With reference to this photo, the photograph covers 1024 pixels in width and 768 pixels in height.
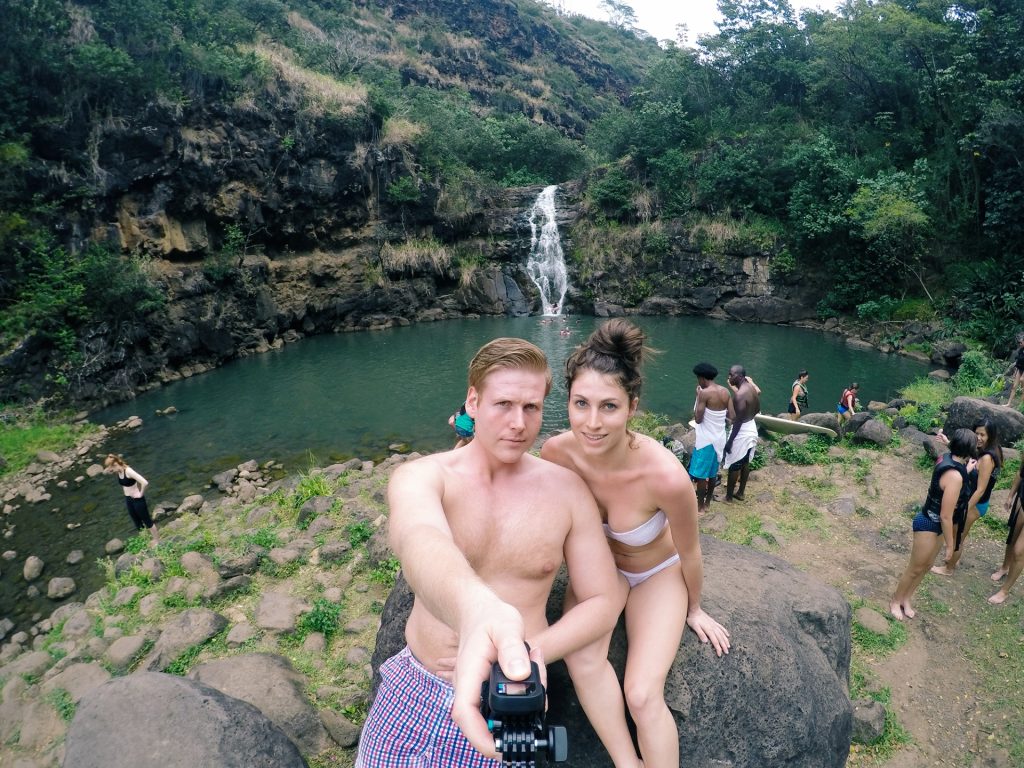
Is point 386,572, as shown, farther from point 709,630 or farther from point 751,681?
point 751,681

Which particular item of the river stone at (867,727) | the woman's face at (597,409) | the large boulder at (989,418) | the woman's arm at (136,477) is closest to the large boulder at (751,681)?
the river stone at (867,727)

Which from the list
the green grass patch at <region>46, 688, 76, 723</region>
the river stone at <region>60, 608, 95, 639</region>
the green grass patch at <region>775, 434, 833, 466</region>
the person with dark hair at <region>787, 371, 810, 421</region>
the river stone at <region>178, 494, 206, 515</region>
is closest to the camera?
the green grass patch at <region>46, 688, 76, 723</region>

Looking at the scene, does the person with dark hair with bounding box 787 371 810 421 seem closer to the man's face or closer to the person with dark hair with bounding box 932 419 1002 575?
the person with dark hair with bounding box 932 419 1002 575

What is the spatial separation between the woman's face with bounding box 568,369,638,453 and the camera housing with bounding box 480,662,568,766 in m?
1.38

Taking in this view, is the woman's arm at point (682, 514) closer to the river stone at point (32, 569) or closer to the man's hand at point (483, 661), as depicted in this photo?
the man's hand at point (483, 661)

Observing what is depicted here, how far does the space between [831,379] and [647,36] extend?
71912 mm

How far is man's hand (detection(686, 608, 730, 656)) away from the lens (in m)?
2.96

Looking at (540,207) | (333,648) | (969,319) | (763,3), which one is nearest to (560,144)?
(540,207)

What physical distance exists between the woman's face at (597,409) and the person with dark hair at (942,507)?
12.7 ft

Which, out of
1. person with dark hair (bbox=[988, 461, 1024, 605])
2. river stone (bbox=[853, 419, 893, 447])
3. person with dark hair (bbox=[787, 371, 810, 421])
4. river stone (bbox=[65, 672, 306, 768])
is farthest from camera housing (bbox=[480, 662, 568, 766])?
person with dark hair (bbox=[787, 371, 810, 421])

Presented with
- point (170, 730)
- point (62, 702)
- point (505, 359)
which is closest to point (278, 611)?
point (62, 702)

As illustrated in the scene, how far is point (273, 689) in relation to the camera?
3934 mm

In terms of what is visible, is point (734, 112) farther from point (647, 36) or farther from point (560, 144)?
point (647, 36)

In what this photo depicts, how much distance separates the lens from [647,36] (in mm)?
72938
